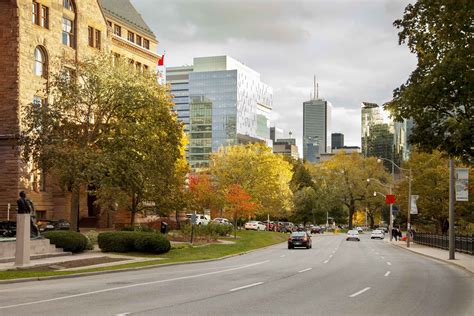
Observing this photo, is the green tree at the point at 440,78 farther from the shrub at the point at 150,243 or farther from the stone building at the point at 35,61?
the stone building at the point at 35,61

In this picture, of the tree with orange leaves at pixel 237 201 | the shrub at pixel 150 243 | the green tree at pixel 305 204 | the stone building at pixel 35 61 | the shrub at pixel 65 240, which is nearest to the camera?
the shrub at pixel 65 240

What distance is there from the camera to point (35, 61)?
2046 inches

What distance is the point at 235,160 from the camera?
76.9 meters

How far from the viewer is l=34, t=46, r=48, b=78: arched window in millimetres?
52281

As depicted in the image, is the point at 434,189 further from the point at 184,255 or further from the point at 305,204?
the point at 305,204

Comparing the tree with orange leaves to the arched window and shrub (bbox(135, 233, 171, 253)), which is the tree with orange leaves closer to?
the arched window

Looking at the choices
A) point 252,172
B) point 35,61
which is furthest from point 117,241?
point 252,172

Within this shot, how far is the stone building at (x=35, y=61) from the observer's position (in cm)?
4866

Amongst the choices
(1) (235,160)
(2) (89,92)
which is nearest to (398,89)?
(2) (89,92)

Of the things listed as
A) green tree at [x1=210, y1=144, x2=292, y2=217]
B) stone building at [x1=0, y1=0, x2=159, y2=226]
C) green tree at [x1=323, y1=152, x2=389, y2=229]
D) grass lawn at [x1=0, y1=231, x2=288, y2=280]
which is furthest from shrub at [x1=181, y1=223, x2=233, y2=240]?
green tree at [x1=323, y1=152, x2=389, y2=229]

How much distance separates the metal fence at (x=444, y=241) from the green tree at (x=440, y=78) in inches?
818

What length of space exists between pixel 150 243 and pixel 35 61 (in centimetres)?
2552

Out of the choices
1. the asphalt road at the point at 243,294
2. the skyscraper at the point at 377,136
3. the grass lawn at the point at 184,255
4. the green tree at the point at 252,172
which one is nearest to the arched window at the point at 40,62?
A: the grass lawn at the point at 184,255

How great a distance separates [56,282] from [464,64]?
1641 centimetres
